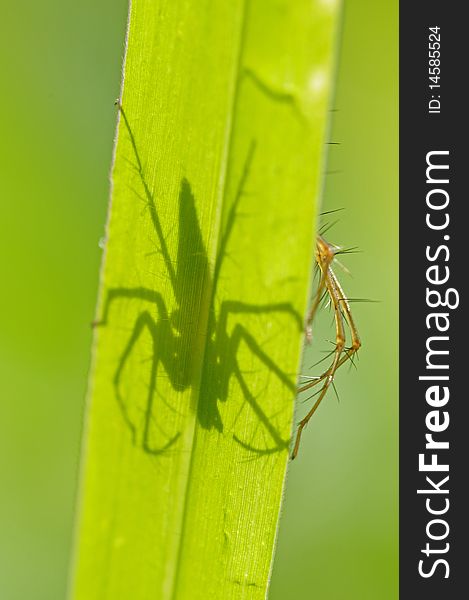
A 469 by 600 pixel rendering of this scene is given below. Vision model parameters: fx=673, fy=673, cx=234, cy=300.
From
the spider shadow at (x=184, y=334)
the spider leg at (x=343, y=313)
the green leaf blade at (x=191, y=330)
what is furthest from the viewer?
the spider leg at (x=343, y=313)

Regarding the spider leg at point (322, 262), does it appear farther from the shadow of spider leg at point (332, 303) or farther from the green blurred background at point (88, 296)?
the green blurred background at point (88, 296)

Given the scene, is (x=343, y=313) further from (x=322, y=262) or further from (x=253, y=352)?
(x=253, y=352)

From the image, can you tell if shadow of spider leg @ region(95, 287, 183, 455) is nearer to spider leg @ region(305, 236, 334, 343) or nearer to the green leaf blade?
the green leaf blade

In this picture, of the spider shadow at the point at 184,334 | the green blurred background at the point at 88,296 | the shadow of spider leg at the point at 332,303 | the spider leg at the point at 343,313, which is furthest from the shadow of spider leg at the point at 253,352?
the green blurred background at the point at 88,296

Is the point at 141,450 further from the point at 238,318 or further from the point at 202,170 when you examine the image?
the point at 202,170

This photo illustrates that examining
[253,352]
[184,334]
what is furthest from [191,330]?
[253,352]

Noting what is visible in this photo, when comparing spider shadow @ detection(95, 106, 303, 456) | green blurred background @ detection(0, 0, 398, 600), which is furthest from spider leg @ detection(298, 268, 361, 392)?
spider shadow @ detection(95, 106, 303, 456)

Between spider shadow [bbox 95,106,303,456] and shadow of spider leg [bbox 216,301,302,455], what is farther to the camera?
spider shadow [bbox 95,106,303,456]

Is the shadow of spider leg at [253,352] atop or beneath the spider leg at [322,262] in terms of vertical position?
beneath

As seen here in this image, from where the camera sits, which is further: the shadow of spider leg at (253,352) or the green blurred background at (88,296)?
the green blurred background at (88,296)
